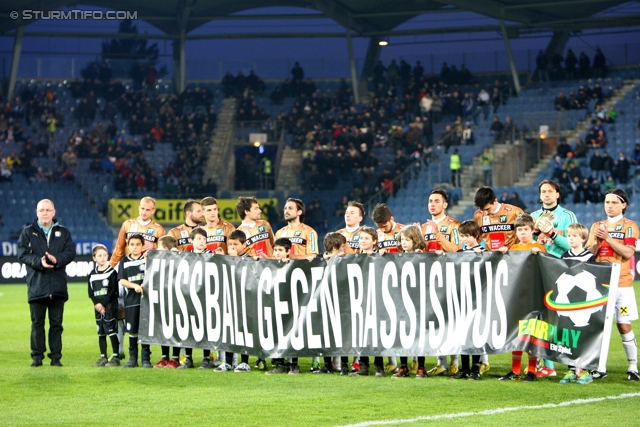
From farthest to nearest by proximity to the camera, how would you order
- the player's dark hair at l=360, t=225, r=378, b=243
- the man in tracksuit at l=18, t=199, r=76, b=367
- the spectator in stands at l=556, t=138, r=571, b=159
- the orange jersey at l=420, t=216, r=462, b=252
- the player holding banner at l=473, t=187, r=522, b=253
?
1. the spectator in stands at l=556, t=138, r=571, b=159
2. the man in tracksuit at l=18, t=199, r=76, b=367
3. the orange jersey at l=420, t=216, r=462, b=252
4. the player holding banner at l=473, t=187, r=522, b=253
5. the player's dark hair at l=360, t=225, r=378, b=243

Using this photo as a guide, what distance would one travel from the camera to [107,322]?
11664 millimetres

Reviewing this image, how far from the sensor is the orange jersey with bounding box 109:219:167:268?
40.0 feet

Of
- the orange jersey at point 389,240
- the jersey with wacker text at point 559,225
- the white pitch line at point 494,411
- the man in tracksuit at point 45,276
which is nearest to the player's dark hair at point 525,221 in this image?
the jersey with wacker text at point 559,225

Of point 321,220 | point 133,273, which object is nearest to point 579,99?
point 321,220

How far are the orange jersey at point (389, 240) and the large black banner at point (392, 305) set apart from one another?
761mm

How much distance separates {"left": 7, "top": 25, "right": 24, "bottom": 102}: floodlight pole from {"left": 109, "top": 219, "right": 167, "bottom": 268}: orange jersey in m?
27.3

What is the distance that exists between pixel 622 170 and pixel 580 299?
21.4 m

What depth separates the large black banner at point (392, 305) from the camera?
929 cm

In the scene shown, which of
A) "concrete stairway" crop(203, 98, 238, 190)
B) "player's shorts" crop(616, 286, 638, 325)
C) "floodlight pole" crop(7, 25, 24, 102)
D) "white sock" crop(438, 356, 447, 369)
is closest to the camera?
"player's shorts" crop(616, 286, 638, 325)

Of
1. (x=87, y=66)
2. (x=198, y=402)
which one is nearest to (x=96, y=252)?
(x=198, y=402)

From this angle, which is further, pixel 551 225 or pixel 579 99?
pixel 579 99

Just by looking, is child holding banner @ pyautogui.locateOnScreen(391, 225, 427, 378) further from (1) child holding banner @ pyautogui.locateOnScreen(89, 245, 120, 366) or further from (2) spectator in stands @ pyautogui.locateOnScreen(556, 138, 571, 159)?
(2) spectator in stands @ pyautogui.locateOnScreen(556, 138, 571, 159)

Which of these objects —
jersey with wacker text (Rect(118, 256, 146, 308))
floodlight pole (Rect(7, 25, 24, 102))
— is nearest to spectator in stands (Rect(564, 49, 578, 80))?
floodlight pole (Rect(7, 25, 24, 102))

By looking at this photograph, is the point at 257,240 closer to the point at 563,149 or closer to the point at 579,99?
the point at 563,149
